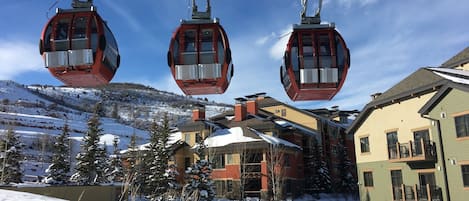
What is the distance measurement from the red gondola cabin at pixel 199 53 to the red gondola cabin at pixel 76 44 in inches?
62.3

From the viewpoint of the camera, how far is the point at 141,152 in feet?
146

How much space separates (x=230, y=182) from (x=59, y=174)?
15091mm

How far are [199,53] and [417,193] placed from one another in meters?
22.6

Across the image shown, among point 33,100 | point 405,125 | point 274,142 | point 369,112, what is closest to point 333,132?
point 274,142

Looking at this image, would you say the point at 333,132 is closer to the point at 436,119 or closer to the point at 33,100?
the point at 436,119

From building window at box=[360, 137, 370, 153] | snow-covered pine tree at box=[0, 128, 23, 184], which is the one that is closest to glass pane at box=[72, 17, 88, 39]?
snow-covered pine tree at box=[0, 128, 23, 184]

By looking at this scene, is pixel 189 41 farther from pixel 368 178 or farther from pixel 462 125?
pixel 368 178

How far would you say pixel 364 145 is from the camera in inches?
1398

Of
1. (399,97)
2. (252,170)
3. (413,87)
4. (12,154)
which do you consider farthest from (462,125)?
(12,154)

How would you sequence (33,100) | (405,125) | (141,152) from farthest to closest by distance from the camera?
(33,100), (141,152), (405,125)

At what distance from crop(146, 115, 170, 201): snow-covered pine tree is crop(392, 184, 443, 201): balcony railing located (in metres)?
17.2

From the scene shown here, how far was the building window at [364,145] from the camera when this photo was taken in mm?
34906

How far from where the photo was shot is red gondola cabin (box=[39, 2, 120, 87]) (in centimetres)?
999

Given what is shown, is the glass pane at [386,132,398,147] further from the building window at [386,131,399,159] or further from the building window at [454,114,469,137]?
the building window at [454,114,469,137]
